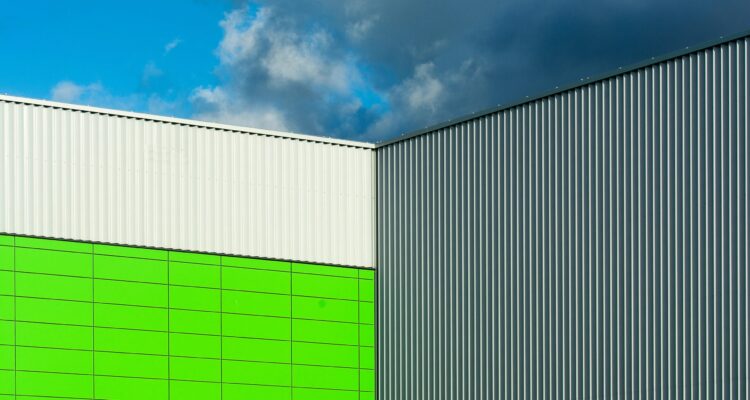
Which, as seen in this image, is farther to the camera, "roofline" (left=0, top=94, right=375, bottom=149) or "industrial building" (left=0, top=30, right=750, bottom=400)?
"roofline" (left=0, top=94, right=375, bottom=149)

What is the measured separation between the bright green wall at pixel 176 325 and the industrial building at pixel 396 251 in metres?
0.04

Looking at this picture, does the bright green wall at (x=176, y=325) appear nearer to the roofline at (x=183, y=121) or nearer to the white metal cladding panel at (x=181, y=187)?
the white metal cladding panel at (x=181, y=187)

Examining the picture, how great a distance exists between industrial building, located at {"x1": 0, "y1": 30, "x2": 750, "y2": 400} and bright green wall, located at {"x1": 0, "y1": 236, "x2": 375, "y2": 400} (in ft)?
0.14

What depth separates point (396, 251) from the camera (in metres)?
29.1

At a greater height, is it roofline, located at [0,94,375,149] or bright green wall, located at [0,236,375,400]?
roofline, located at [0,94,375,149]

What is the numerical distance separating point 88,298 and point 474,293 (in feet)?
25.6

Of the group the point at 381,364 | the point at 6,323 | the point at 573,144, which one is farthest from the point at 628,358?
the point at 6,323

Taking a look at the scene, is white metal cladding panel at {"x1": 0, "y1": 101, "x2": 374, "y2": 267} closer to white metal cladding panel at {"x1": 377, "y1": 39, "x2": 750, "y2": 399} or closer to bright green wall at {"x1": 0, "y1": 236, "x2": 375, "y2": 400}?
bright green wall at {"x1": 0, "y1": 236, "x2": 375, "y2": 400}

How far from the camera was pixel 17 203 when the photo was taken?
25.2m

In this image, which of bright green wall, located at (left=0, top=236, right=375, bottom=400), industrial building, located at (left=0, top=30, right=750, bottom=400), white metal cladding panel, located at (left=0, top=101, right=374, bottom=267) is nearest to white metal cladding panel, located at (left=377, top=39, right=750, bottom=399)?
industrial building, located at (left=0, top=30, right=750, bottom=400)

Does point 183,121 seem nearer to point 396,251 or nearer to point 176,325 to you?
point 176,325

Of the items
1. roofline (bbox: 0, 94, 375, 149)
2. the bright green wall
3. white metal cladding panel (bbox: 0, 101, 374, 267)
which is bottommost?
the bright green wall

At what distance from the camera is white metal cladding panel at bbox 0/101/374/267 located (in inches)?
1003

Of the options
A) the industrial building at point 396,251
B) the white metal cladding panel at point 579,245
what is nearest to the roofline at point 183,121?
the industrial building at point 396,251
